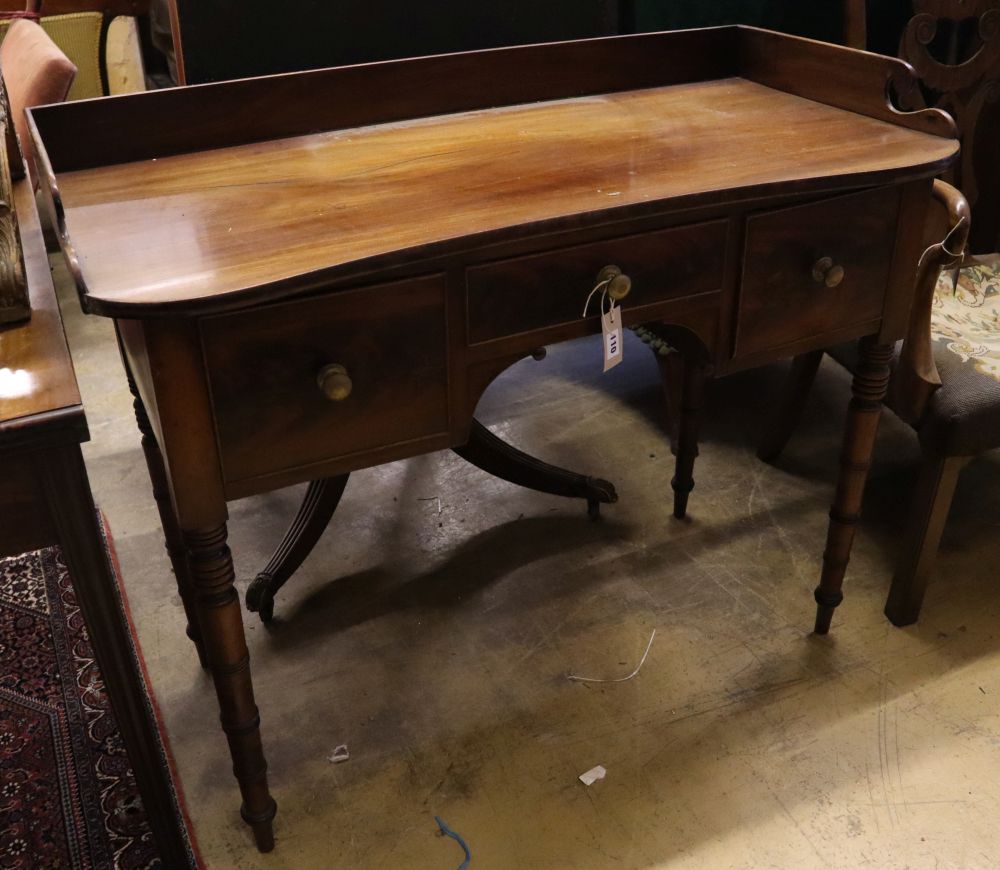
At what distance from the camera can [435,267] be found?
1.16 m

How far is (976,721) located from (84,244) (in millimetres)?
1518

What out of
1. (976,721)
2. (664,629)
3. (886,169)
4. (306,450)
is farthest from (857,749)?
(306,450)

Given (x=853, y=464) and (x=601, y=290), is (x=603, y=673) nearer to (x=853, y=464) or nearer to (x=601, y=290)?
(x=853, y=464)

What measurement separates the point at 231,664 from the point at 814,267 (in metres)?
0.96

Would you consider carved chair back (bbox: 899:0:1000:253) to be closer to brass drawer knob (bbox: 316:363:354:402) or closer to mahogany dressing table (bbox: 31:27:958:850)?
mahogany dressing table (bbox: 31:27:958:850)

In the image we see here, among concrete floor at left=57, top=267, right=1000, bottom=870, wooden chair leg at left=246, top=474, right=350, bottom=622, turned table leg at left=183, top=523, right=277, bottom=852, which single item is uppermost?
turned table leg at left=183, top=523, right=277, bottom=852

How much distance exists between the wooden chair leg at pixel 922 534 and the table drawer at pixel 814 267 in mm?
399

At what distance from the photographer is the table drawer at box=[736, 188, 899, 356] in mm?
1367

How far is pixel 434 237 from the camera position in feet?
3.67

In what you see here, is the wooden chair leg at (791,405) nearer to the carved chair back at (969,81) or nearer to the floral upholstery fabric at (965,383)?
the floral upholstery fabric at (965,383)

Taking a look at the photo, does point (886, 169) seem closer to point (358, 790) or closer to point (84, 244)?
point (84, 244)

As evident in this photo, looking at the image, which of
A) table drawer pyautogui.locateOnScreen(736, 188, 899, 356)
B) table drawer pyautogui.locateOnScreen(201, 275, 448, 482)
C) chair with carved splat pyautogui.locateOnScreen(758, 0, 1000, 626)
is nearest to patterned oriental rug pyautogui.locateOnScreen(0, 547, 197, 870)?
table drawer pyautogui.locateOnScreen(201, 275, 448, 482)

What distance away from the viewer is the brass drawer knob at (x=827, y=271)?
4.61 feet

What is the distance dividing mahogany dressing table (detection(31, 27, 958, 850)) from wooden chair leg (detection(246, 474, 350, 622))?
0.17 meters
